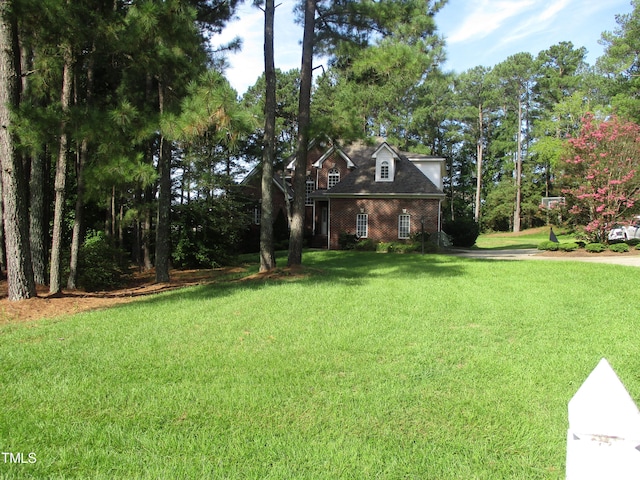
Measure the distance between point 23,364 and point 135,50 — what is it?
636cm

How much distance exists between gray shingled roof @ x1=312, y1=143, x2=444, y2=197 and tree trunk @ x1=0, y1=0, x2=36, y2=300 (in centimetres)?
1618

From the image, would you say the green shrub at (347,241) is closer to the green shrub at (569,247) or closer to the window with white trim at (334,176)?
the window with white trim at (334,176)

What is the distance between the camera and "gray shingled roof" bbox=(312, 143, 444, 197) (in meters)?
22.2

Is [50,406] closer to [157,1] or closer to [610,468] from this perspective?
[610,468]

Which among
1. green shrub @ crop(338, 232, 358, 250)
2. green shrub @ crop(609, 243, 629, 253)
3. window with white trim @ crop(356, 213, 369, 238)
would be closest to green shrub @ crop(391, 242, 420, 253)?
green shrub @ crop(338, 232, 358, 250)

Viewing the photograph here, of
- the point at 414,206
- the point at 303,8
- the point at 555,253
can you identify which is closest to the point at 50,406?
the point at 303,8

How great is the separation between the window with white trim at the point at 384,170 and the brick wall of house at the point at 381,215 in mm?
1474

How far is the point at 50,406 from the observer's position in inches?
137

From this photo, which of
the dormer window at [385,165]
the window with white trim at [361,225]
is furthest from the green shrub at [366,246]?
the dormer window at [385,165]

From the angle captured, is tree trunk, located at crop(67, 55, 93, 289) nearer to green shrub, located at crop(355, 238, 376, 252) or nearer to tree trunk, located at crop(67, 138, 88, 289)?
tree trunk, located at crop(67, 138, 88, 289)

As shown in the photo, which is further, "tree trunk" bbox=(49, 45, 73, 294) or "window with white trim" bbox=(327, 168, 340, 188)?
"window with white trim" bbox=(327, 168, 340, 188)

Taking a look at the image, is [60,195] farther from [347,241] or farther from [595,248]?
[595,248]

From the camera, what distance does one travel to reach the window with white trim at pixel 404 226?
22.3 meters

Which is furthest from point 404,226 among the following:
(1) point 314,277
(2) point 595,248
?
(1) point 314,277
